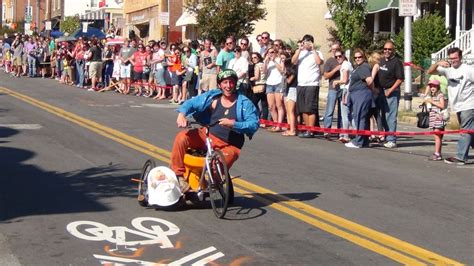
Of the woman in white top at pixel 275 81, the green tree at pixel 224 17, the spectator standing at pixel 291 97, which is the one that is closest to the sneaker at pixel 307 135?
the spectator standing at pixel 291 97

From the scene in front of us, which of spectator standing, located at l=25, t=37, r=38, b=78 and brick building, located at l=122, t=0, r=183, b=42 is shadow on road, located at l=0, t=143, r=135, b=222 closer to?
spectator standing, located at l=25, t=37, r=38, b=78

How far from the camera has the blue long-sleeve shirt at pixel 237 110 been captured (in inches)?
386

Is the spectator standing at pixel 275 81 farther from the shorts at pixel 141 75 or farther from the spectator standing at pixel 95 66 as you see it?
the spectator standing at pixel 95 66

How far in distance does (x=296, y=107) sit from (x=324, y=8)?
24100 mm

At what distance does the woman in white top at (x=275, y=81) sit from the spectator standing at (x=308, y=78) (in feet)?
2.48

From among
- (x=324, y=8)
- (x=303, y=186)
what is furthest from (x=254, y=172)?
(x=324, y=8)

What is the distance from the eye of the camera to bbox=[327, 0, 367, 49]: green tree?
35.0 meters

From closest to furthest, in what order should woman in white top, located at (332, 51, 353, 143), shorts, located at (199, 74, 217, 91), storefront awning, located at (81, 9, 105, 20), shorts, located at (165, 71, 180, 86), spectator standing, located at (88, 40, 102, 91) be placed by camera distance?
1. woman in white top, located at (332, 51, 353, 143)
2. shorts, located at (199, 74, 217, 91)
3. shorts, located at (165, 71, 180, 86)
4. spectator standing, located at (88, 40, 102, 91)
5. storefront awning, located at (81, 9, 105, 20)

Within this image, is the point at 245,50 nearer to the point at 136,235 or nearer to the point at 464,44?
the point at 136,235

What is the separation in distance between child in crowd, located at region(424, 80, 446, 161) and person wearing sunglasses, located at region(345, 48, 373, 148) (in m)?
1.72

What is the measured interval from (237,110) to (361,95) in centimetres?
710

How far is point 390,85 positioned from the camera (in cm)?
1689

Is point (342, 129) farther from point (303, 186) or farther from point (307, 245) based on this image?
point (307, 245)

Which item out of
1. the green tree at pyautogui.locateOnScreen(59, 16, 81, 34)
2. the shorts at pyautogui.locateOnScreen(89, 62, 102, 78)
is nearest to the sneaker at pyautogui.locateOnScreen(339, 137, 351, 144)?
the shorts at pyautogui.locateOnScreen(89, 62, 102, 78)
